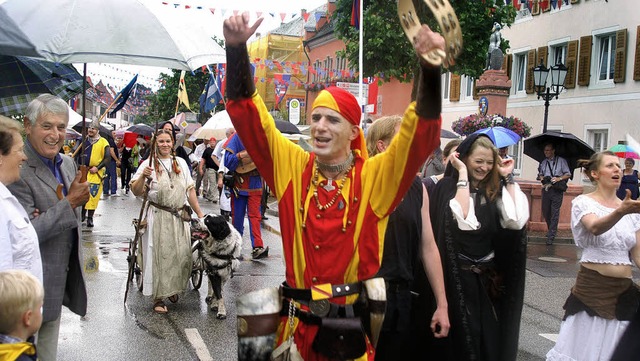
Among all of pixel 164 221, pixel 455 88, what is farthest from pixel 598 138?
pixel 164 221

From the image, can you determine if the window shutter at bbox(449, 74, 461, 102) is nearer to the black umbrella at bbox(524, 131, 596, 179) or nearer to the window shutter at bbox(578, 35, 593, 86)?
the window shutter at bbox(578, 35, 593, 86)

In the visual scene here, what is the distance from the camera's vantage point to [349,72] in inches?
1766

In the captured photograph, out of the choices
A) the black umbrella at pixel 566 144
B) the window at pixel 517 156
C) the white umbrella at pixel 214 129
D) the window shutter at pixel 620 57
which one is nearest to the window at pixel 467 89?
the window at pixel 517 156

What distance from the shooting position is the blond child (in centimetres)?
296

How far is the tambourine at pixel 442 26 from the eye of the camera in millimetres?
2602

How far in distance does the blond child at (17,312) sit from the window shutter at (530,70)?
2728 cm

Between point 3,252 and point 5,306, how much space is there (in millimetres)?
473

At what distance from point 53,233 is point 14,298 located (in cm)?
107

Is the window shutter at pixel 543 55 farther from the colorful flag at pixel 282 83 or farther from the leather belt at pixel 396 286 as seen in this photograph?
the leather belt at pixel 396 286

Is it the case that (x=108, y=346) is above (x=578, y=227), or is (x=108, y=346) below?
below

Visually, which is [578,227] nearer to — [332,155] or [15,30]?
[332,155]

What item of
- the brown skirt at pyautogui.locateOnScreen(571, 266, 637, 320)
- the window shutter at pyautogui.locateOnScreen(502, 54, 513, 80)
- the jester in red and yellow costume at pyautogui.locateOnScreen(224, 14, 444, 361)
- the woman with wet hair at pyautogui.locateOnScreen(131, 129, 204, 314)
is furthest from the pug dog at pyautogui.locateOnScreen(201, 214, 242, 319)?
the window shutter at pyautogui.locateOnScreen(502, 54, 513, 80)

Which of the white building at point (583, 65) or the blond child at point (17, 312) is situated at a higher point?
the white building at point (583, 65)

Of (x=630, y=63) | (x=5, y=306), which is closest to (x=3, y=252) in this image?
(x=5, y=306)
